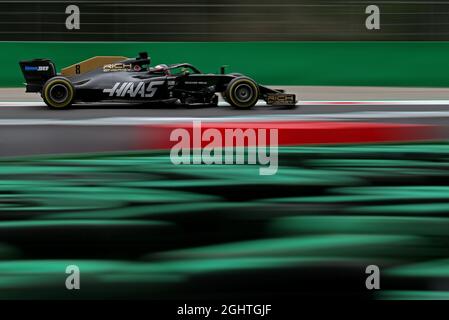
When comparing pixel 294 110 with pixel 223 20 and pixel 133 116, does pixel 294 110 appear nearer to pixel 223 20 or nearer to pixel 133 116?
pixel 133 116

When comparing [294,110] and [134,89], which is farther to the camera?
[294,110]

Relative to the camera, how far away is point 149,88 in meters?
11.1

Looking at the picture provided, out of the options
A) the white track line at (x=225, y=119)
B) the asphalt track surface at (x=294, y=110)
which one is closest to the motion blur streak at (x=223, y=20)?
the asphalt track surface at (x=294, y=110)

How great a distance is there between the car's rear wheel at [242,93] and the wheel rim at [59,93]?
2.36 m

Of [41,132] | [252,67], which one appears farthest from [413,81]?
[41,132]

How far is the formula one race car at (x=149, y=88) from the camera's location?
11148 mm

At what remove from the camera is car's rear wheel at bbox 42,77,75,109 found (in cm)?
1126

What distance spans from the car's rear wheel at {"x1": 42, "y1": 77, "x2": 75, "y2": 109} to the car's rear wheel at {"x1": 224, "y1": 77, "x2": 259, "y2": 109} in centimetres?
230

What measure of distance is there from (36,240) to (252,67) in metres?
12.3

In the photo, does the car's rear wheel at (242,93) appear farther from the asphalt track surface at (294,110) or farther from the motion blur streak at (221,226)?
the motion blur streak at (221,226)

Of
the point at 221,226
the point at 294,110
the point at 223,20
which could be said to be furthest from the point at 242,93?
the point at 221,226

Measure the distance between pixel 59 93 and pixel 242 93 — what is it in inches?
106

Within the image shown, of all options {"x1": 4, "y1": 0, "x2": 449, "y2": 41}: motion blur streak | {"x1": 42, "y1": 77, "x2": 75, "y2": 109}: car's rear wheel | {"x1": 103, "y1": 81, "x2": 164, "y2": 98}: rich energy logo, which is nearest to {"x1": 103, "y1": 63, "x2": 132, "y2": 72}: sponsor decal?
{"x1": 103, "y1": 81, "x2": 164, "y2": 98}: rich energy logo

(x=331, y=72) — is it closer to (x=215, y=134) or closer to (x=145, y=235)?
(x=215, y=134)
